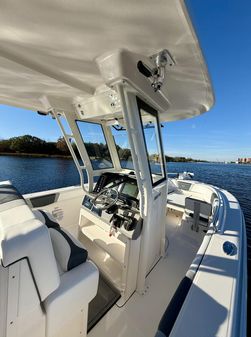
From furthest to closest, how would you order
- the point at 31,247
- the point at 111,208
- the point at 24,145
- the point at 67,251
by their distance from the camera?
the point at 24,145, the point at 111,208, the point at 67,251, the point at 31,247

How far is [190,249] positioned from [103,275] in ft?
4.08

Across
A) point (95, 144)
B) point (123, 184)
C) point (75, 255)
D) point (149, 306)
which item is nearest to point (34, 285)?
point (75, 255)

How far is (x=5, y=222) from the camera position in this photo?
778 mm

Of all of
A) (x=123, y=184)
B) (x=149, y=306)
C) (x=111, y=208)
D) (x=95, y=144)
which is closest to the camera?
(x=149, y=306)

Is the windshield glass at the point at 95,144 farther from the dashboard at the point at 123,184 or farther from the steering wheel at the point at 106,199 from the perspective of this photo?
the steering wheel at the point at 106,199

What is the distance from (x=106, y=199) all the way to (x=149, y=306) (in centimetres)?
106

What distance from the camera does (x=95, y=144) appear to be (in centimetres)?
253

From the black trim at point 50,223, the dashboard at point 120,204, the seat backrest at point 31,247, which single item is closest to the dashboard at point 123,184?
the dashboard at point 120,204

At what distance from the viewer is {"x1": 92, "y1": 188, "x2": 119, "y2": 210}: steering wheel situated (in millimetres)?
1764

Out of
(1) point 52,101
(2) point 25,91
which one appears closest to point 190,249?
(1) point 52,101

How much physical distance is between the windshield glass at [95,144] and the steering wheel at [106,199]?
695 mm

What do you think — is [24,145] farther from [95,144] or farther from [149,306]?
[149,306]

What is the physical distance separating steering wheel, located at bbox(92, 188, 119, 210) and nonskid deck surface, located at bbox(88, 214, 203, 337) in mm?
874

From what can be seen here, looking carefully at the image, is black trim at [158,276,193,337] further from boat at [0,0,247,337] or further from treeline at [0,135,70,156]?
treeline at [0,135,70,156]
